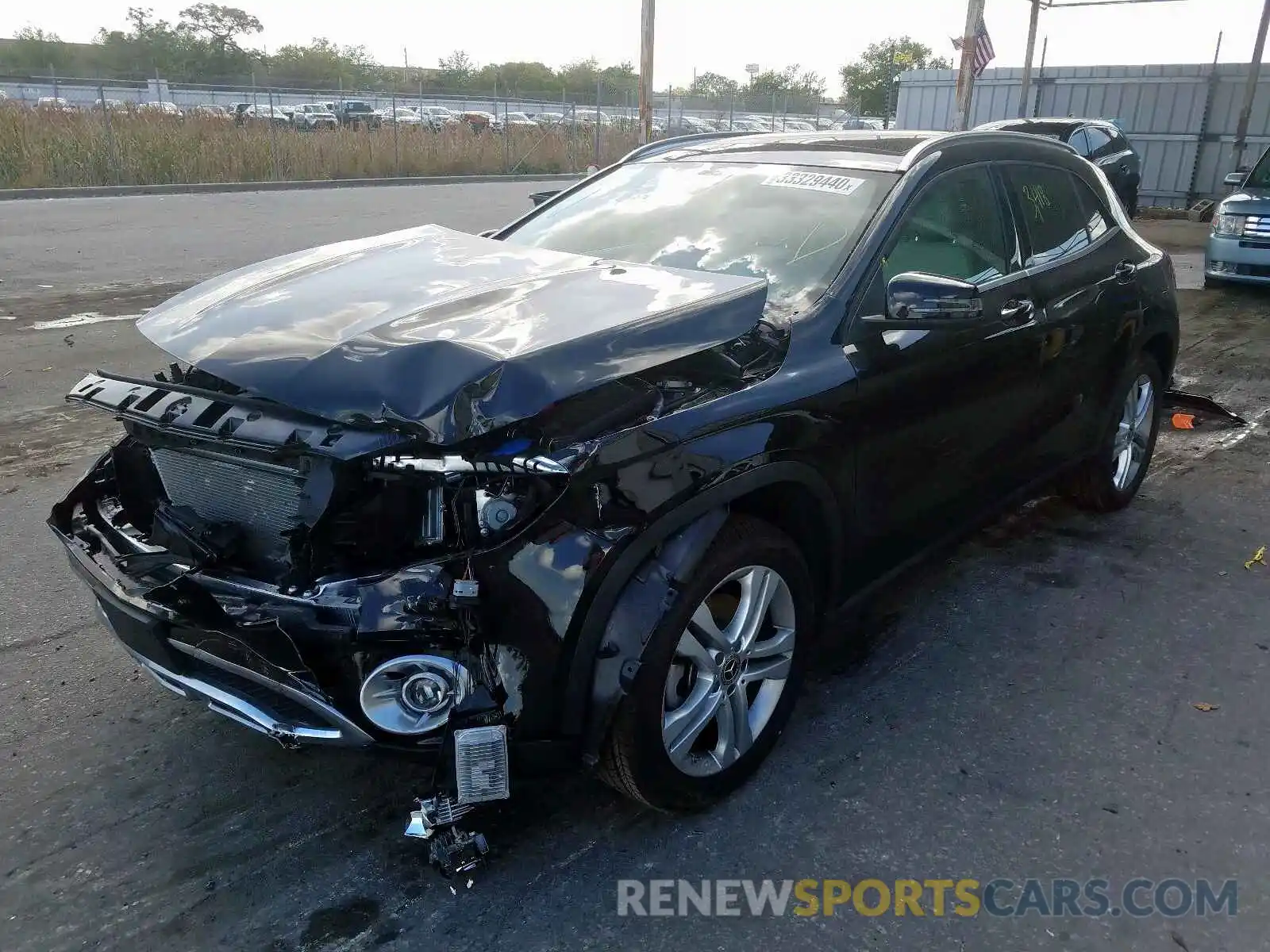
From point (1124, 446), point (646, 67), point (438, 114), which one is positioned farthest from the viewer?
point (438, 114)

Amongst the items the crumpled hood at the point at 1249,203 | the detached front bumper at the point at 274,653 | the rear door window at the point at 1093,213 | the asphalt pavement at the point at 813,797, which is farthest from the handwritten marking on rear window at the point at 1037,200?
the crumpled hood at the point at 1249,203

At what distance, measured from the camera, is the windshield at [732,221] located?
11.0 feet

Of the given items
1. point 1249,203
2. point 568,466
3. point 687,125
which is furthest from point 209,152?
point 568,466

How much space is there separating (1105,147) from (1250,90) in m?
5.92

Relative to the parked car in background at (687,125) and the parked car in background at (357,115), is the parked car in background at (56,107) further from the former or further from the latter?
the parked car in background at (687,125)

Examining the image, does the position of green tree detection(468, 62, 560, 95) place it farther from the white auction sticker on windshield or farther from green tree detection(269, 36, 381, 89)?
the white auction sticker on windshield

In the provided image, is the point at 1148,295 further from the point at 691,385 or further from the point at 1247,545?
the point at 691,385

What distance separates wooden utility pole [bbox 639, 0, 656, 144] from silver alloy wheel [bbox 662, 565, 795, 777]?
18.9m

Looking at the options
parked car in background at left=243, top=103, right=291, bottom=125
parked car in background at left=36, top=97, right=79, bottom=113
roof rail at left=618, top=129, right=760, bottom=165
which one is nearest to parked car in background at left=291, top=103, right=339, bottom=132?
parked car in background at left=243, top=103, right=291, bottom=125

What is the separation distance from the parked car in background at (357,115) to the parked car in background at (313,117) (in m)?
0.30

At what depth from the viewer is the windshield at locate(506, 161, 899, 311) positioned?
132 inches

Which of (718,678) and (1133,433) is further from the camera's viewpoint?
(1133,433)

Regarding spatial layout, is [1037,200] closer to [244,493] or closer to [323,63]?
[244,493]

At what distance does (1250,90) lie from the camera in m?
19.5
